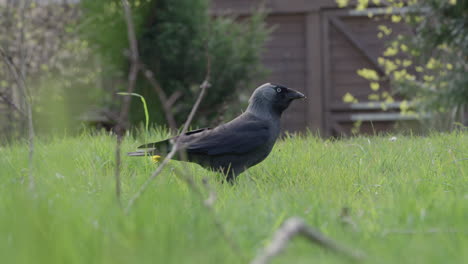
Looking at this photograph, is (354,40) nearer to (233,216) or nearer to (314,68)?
(314,68)

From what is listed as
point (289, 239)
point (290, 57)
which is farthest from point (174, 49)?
point (289, 239)

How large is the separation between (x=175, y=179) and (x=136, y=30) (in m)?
5.35

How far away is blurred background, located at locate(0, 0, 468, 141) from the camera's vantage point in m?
6.85

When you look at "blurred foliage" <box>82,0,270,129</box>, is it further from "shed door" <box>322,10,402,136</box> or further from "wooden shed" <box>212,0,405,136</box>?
"shed door" <box>322,10,402,136</box>

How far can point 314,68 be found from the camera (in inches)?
397

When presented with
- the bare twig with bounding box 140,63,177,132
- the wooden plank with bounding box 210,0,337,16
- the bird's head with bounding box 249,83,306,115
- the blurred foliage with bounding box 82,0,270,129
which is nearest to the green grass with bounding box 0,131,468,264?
the bare twig with bounding box 140,63,177,132

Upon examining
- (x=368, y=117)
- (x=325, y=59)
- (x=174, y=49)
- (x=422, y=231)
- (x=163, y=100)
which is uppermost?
(x=174, y=49)

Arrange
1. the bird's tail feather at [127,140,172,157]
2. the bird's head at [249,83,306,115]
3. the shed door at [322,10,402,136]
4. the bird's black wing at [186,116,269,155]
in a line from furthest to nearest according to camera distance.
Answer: the shed door at [322,10,402,136], the bird's head at [249,83,306,115], the bird's black wing at [186,116,269,155], the bird's tail feather at [127,140,172,157]

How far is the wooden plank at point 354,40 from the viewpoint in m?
9.96

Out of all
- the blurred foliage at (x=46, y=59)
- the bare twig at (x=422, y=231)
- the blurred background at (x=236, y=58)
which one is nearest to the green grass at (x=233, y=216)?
the bare twig at (x=422, y=231)

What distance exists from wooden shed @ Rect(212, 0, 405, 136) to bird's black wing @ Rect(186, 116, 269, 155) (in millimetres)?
6743

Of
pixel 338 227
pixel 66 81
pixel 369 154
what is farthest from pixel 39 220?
pixel 66 81

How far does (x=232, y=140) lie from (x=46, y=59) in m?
6.63

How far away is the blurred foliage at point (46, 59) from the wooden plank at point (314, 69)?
397 centimetres
